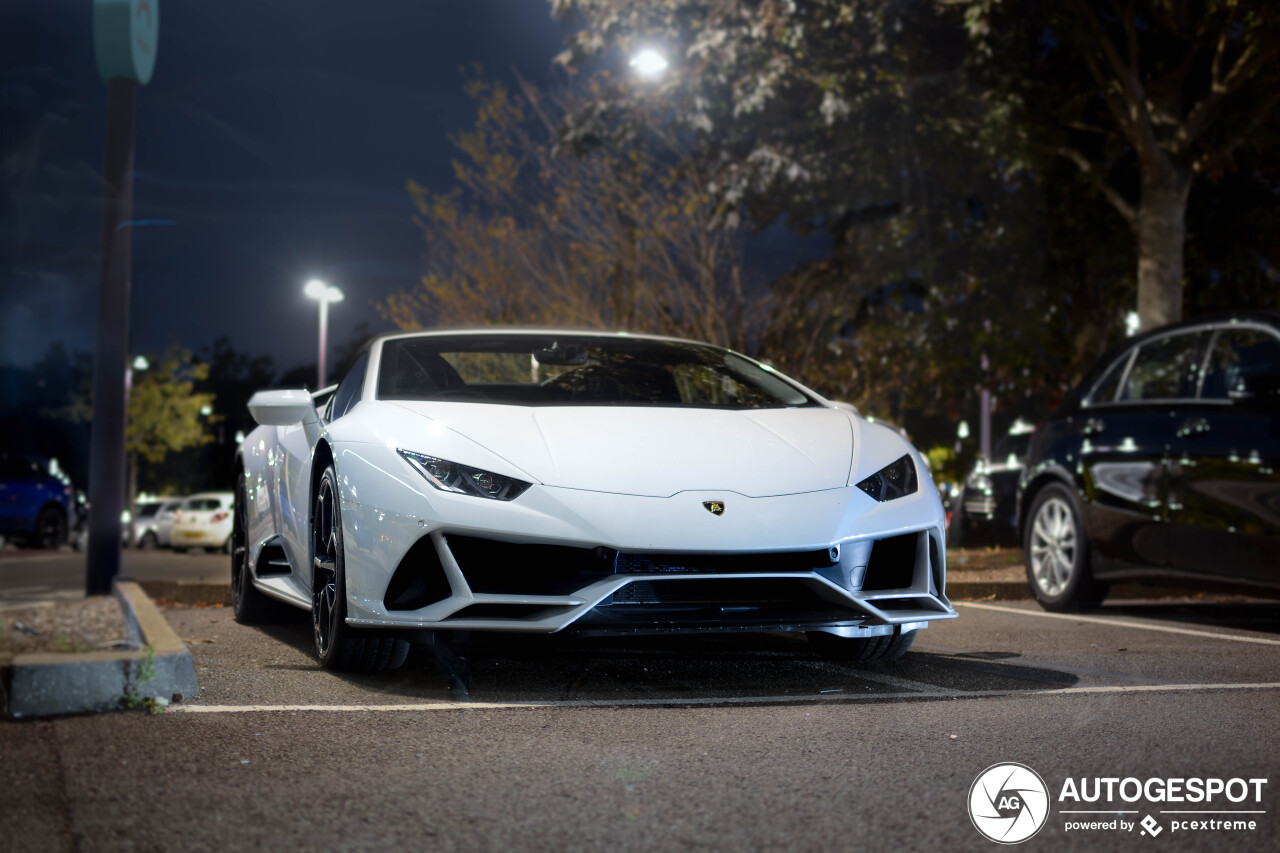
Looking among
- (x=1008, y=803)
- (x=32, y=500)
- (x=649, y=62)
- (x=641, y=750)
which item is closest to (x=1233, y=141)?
(x=649, y=62)

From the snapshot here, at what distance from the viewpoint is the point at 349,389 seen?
19.1 ft

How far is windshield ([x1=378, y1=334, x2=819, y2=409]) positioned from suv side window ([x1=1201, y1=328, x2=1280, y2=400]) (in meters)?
2.33

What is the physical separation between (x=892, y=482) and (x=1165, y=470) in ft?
8.63

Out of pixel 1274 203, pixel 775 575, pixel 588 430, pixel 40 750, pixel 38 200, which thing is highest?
pixel 1274 203

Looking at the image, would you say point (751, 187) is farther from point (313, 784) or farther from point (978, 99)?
point (313, 784)

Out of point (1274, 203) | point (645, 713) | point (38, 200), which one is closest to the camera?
point (645, 713)

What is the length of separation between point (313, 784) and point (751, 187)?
506 inches

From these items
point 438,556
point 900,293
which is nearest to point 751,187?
point 900,293

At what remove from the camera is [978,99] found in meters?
15.8

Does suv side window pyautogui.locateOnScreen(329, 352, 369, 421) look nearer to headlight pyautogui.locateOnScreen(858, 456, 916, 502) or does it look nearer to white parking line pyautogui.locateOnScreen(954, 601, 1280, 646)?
headlight pyautogui.locateOnScreen(858, 456, 916, 502)

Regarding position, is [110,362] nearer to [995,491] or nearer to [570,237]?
[995,491]

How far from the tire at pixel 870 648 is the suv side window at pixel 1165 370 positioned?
2.62 meters

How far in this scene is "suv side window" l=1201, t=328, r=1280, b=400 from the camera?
259 inches

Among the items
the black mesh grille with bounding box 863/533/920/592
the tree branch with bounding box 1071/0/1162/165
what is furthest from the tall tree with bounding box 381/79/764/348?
the black mesh grille with bounding box 863/533/920/592
